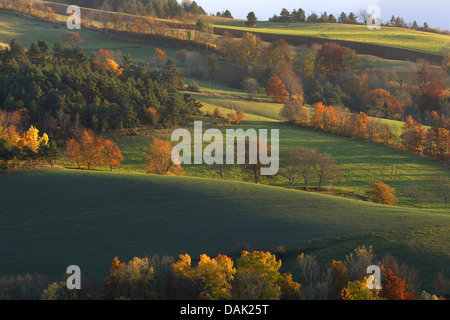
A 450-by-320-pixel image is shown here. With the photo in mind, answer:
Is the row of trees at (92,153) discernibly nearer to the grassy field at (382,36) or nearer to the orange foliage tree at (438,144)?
the orange foliage tree at (438,144)

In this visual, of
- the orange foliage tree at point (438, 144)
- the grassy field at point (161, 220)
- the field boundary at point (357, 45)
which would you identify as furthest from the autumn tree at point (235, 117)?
the field boundary at point (357, 45)

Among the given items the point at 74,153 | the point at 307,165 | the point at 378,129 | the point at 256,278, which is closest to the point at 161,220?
the point at 256,278

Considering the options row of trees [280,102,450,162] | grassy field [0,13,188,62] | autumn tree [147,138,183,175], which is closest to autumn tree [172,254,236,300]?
autumn tree [147,138,183,175]

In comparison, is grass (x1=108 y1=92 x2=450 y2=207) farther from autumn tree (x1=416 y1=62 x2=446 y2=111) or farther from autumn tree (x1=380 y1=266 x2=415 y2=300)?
autumn tree (x1=380 y1=266 x2=415 y2=300)

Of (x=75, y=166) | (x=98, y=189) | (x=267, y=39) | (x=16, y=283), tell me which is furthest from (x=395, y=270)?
(x=267, y=39)

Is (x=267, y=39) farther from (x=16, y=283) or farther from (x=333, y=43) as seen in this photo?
(x=16, y=283)

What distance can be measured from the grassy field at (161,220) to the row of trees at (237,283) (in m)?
3.57

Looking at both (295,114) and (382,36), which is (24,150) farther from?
(382,36)

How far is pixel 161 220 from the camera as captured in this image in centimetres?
4741

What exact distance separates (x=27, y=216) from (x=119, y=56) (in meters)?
104

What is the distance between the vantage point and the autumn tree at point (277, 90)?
12800 cm

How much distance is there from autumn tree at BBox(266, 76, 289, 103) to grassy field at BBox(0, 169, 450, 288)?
2868 inches

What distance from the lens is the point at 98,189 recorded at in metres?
54.8

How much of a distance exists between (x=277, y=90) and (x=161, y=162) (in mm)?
62165
